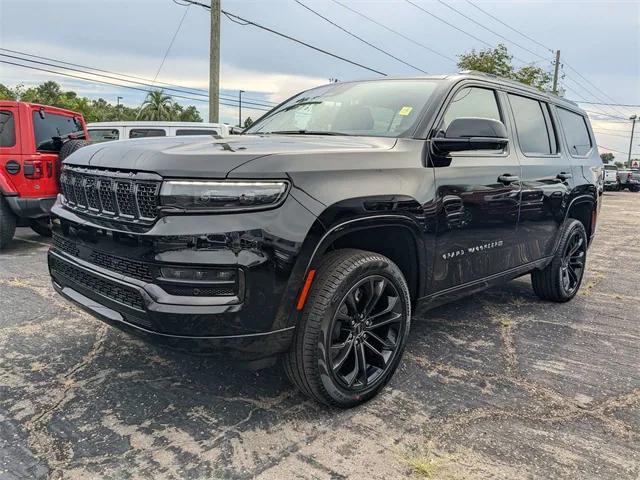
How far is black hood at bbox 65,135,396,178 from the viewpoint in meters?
2.30

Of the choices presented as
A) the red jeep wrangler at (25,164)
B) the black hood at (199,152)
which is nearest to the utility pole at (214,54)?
the red jeep wrangler at (25,164)

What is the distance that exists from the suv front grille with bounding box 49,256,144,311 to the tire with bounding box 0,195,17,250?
13.8 feet

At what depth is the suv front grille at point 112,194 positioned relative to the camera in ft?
7.72

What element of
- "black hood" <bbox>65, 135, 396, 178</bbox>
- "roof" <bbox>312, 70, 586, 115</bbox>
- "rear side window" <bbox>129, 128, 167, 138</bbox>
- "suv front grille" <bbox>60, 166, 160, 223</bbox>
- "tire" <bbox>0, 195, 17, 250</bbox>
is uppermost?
"roof" <bbox>312, 70, 586, 115</bbox>

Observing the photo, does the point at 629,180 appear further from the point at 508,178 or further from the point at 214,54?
the point at 508,178

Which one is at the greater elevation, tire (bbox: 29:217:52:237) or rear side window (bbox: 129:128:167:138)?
rear side window (bbox: 129:128:167:138)

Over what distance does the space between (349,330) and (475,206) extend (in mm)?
1304

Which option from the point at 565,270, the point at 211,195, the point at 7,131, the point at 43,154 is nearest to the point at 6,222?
the point at 43,154

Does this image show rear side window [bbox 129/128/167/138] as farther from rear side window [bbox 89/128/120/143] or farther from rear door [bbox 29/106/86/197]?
rear door [bbox 29/106/86/197]

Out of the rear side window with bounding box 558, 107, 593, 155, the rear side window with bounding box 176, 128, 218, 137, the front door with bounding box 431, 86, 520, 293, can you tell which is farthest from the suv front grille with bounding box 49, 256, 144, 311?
the rear side window with bounding box 176, 128, 218, 137

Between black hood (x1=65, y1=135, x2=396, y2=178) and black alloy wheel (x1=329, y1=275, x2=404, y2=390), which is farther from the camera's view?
black alloy wheel (x1=329, y1=275, x2=404, y2=390)

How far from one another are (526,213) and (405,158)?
5.09 feet

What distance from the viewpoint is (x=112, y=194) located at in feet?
8.28

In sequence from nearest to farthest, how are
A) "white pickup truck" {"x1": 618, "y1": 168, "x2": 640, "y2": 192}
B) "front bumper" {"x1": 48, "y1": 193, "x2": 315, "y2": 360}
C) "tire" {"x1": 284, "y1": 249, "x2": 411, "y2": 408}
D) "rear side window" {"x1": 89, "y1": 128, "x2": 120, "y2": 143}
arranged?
"front bumper" {"x1": 48, "y1": 193, "x2": 315, "y2": 360} < "tire" {"x1": 284, "y1": 249, "x2": 411, "y2": 408} < "rear side window" {"x1": 89, "y1": 128, "x2": 120, "y2": 143} < "white pickup truck" {"x1": 618, "y1": 168, "x2": 640, "y2": 192}
